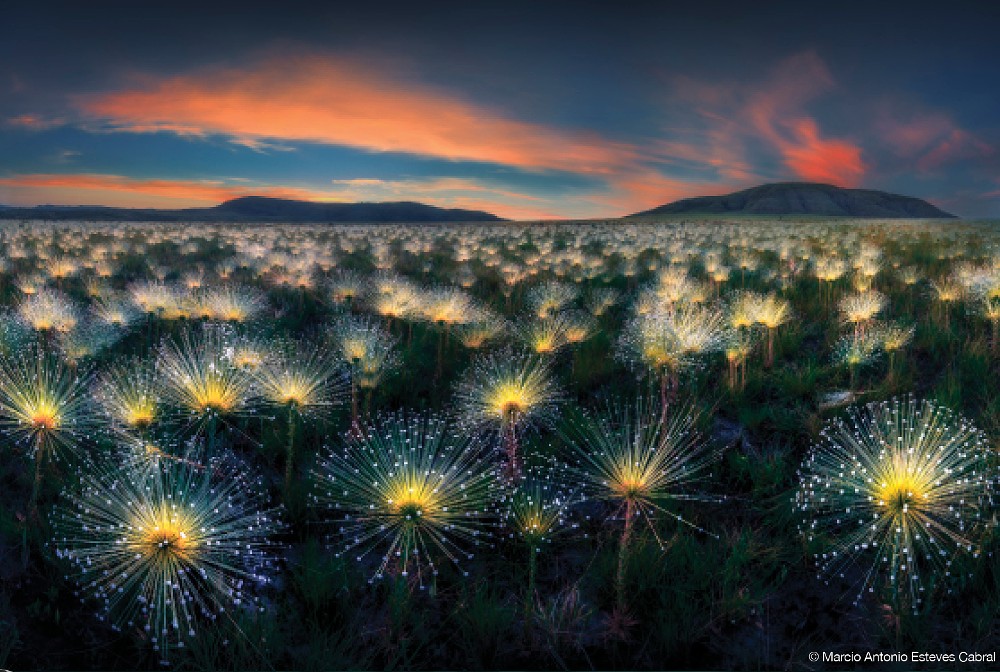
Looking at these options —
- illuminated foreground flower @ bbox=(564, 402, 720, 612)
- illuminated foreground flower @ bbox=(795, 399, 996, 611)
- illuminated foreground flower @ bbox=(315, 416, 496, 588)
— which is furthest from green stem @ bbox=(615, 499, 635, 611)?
illuminated foreground flower @ bbox=(795, 399, 996, 611)

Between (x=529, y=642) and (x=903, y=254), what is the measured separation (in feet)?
67.4

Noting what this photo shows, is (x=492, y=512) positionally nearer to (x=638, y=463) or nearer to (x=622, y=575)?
(x=622, y=575)

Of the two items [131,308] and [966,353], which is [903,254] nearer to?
[966,353]

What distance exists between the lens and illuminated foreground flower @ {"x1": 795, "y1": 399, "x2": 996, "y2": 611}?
2873 millimetres

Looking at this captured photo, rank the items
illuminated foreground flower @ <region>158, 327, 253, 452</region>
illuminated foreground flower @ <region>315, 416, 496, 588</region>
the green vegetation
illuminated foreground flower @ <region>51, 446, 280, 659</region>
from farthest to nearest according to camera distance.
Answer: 1. illuminated foreground flower @ <region>158, 327, 253, 452</region>
2. the green vegetation
3. illuminated foreground flower @ <region>315, 416, 496, 588</region>
4. illuminated foreground flower @ <region>51, 446, 280, 659</region>

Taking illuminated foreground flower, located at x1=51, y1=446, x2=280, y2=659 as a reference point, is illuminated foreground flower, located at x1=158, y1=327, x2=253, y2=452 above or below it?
above

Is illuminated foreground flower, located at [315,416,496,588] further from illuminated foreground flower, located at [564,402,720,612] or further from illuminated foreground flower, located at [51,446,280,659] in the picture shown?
illuminated foreground flower, located at [564,402,720,612]

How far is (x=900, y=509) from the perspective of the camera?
112 inches

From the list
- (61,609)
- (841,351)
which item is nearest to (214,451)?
(61,609)

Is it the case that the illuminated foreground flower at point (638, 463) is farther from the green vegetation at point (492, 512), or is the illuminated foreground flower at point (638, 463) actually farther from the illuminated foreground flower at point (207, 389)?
the illuminated foreground flower at point (207, 389)

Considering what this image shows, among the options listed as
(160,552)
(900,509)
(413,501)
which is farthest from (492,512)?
(900,509)

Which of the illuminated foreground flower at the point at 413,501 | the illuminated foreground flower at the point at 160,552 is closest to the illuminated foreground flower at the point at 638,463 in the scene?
the illuminated foreground flower at the point at 413,501

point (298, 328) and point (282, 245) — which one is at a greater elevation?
point (282, 245)

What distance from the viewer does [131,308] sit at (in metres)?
8.59
